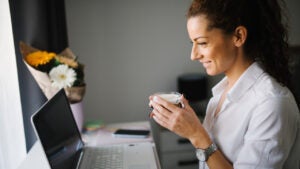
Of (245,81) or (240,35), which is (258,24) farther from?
(245,81)

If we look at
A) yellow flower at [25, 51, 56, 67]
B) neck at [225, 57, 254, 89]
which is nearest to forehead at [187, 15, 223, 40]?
neck at [225, 57, 254, 89]

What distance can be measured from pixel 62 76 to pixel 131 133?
19.5 inches

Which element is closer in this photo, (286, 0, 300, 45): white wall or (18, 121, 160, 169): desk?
(18, 121, 160, 169): desk

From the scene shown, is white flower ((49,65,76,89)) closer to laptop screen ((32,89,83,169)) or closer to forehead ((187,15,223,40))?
laptop screen ((32,89,83,169))

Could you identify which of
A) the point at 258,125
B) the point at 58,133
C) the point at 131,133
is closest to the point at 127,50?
the point at 131,133

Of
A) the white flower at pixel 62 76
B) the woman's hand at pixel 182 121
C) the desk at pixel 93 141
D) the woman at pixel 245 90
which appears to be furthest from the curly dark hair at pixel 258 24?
the white flower at pixel 62 76

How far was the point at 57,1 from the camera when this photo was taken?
192 cm

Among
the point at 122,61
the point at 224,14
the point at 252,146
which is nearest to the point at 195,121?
the point at 252,146

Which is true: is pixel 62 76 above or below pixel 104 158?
above

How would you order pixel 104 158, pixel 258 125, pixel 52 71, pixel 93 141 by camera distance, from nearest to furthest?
pixel 258 125 < pixel 104 158 < pixel 52 71 < pixel 93 141

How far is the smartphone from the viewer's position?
62.3 inches

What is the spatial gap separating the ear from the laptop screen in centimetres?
71

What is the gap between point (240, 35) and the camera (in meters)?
0.95

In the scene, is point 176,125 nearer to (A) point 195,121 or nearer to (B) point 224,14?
(A) point 195,121
